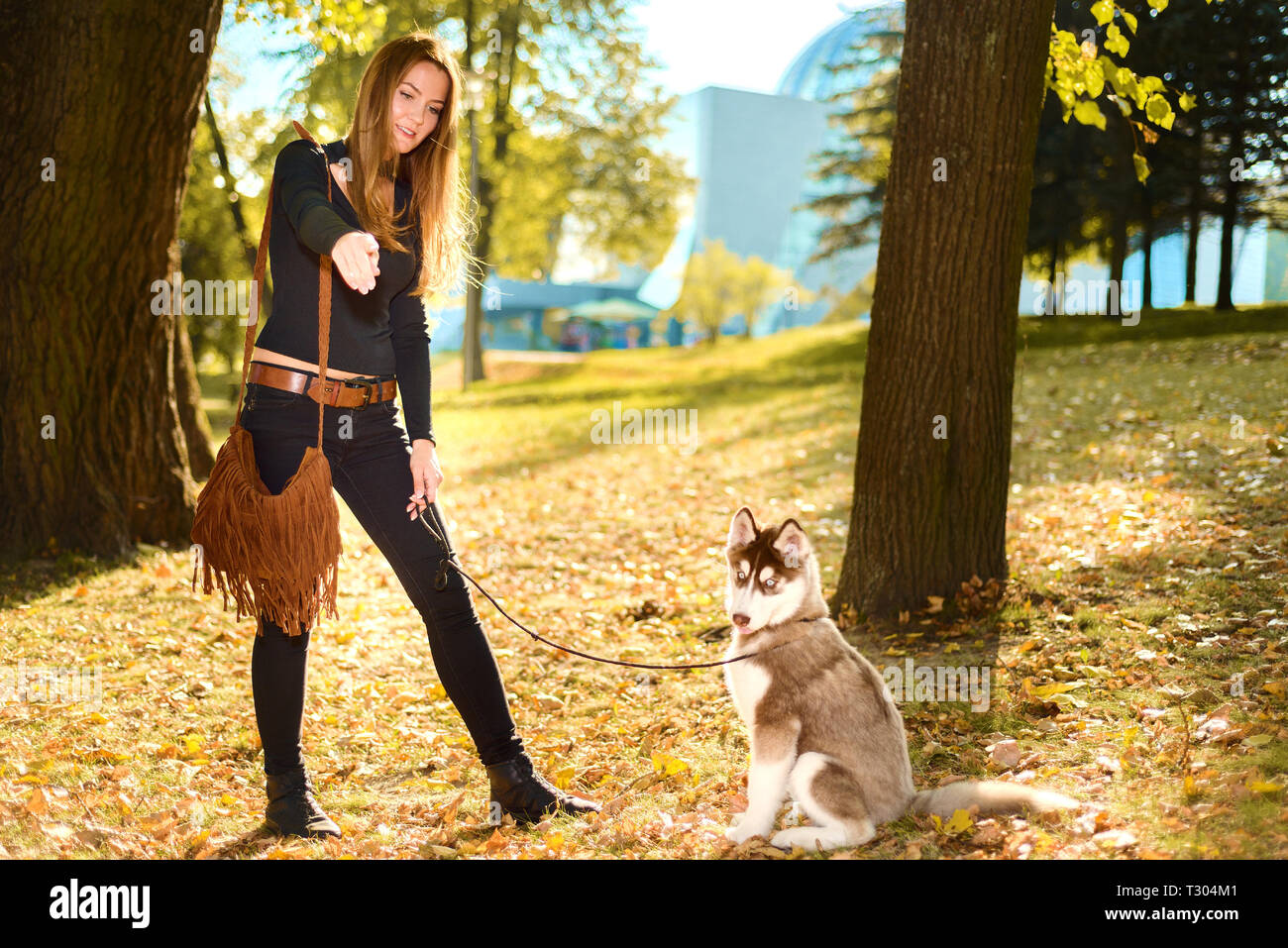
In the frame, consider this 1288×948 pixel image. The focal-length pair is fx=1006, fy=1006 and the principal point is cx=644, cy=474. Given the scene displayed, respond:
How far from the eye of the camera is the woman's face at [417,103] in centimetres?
354

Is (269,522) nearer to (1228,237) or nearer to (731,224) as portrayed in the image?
(1228,237)

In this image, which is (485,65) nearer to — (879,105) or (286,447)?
(879,105)

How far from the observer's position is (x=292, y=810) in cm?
370

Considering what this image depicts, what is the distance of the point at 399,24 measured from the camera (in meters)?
24.3

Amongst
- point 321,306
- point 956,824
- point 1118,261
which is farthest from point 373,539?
point 1118,261

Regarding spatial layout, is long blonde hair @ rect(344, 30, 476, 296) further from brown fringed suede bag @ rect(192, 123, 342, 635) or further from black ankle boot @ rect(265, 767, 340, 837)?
black ankle boot @ rect(265, 767, 340, 837)

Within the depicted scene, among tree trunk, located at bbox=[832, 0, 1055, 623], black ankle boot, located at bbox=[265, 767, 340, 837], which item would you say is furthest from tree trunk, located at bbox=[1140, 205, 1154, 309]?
black ankle boot, located at bbox=[265, 767, 340, 837]

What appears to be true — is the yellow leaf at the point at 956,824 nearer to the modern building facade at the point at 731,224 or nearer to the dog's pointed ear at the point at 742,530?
the dog's pointed ear at the point at 742,530

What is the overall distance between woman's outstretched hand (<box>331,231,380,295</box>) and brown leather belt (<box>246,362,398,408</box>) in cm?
55

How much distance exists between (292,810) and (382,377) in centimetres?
163

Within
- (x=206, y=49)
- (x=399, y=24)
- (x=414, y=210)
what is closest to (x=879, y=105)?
(x=399, y=24)

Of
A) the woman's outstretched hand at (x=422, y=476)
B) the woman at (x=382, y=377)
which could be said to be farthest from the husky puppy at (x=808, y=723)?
the woman's outstretched hand at (x=422, y=476)

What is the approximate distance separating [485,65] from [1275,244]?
747 inches

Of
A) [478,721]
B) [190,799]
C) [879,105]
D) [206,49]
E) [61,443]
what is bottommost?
[190,799]
